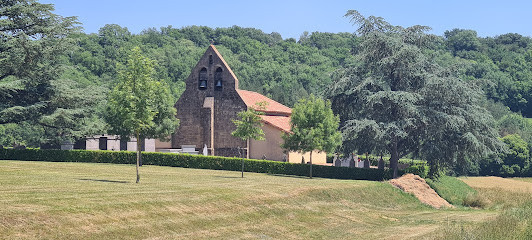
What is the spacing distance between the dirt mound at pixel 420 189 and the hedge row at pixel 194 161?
9.34ft

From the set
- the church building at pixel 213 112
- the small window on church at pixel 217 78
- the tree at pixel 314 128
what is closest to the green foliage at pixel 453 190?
the tree at pixel 314 128

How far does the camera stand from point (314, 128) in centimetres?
5781

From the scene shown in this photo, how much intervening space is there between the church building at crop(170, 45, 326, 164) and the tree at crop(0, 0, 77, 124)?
1654 cm

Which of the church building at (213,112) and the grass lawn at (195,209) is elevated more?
the church building at (213,112)

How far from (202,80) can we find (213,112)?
3.85 metres

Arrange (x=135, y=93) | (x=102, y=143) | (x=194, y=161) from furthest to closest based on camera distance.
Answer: (x=102, y=143), (x=194, y=161), (x=135, y=93)

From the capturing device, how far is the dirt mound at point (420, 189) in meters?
53.8

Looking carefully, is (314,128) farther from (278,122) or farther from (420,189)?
(278,122)

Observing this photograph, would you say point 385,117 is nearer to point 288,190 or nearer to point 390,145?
point 390,145

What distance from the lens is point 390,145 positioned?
6531 centimetres

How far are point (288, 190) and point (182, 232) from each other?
14.5 metres

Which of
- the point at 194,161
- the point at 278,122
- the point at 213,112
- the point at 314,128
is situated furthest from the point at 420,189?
the point at 213,112

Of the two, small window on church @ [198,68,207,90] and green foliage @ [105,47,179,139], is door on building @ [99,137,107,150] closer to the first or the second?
small window on church @ [198,68,207,90]

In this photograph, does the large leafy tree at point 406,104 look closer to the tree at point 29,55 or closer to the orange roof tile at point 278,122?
the orange roof tile at point 278,122
